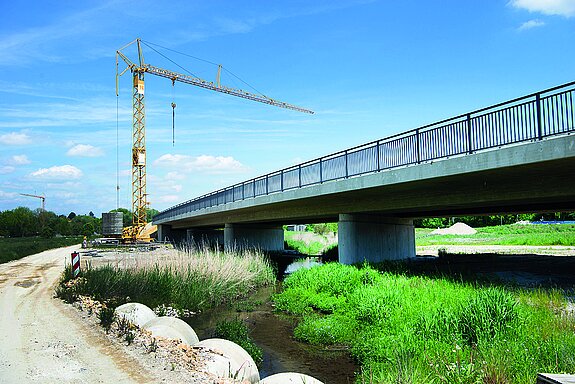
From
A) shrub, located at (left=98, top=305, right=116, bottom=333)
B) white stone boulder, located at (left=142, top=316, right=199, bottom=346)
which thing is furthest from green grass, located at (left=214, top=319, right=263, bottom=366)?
shrub, located at (left=98, top=305, right=116, bottom=333)

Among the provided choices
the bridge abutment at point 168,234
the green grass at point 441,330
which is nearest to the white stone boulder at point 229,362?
the green grass at point 441,330

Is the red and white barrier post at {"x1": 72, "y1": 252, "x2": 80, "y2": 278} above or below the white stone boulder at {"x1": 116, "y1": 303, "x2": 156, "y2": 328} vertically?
above

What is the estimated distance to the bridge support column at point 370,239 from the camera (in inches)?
861

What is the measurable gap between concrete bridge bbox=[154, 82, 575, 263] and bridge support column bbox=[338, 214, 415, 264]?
0.05 m

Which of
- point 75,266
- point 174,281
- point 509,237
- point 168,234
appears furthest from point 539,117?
point 168,234

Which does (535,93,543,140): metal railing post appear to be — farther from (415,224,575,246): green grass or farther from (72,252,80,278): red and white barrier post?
(415,224,575,246): green grass

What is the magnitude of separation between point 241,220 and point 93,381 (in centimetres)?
2700

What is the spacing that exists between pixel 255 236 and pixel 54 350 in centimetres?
2944

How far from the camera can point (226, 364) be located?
7719 millimetres

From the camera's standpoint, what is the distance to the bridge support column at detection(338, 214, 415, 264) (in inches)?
861

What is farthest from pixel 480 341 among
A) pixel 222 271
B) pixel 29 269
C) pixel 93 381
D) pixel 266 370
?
pixel 29 269

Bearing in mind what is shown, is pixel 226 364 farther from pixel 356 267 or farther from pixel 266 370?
pixel 356 267

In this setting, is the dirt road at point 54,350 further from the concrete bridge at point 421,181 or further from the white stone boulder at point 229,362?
the concrete bridge at point 421,181

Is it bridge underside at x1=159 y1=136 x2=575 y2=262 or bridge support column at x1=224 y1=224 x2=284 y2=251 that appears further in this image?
bridge support column at x1=224 y1=224 x2=284 y2=251
